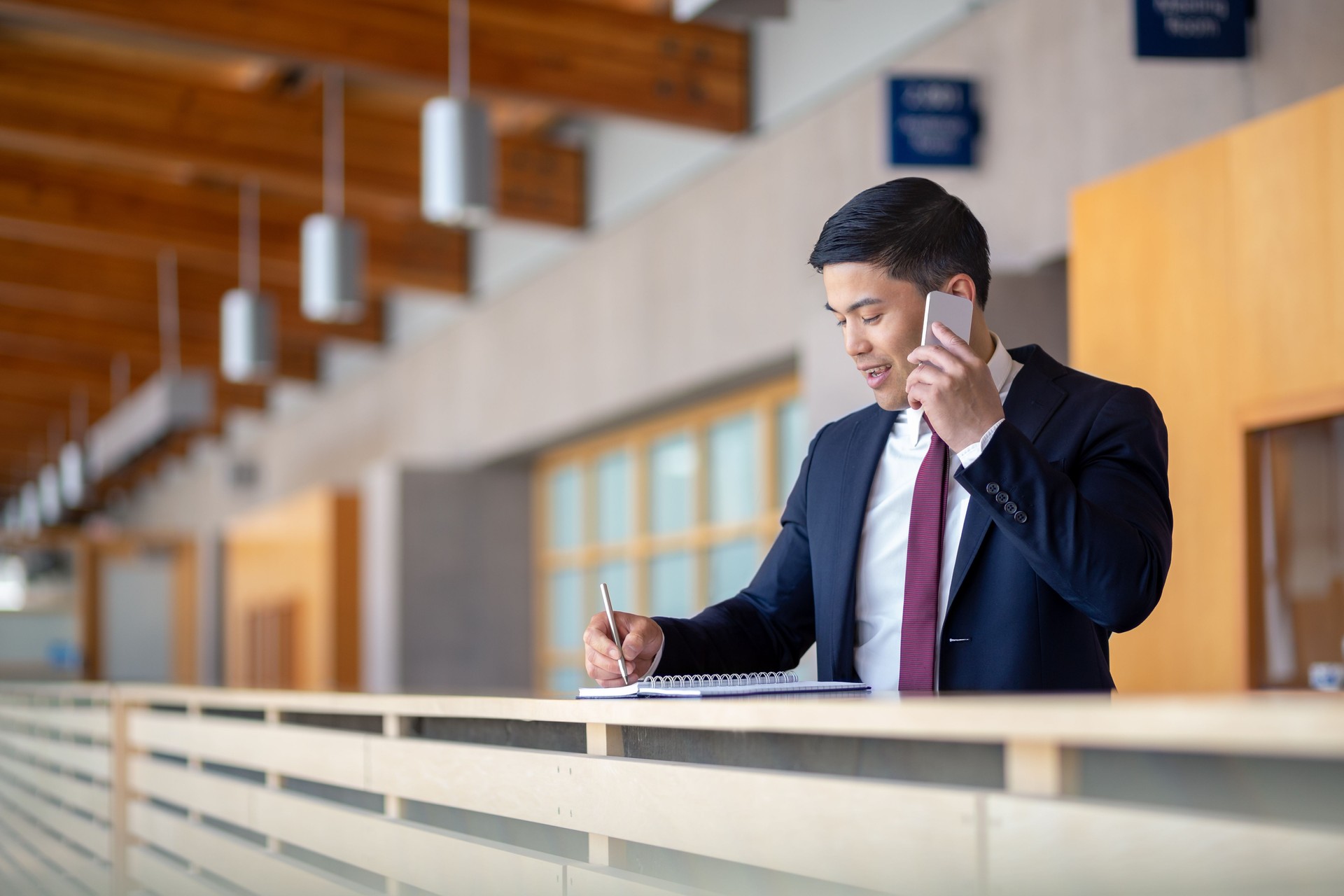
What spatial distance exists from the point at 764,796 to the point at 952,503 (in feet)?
2.10

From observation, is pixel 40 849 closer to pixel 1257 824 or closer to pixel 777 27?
pixel 777 27

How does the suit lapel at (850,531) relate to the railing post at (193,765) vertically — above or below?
above

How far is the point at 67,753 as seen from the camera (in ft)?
15.6

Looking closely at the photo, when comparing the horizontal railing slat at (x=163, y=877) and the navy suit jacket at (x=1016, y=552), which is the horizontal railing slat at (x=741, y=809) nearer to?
the navy suit jacket at (x=1016, y=552)

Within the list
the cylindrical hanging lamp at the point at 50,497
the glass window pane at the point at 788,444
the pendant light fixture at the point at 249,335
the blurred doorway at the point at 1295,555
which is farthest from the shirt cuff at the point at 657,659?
the cylindrical hanging lamp at the point at 50,497

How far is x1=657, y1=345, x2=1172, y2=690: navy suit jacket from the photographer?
172 cm

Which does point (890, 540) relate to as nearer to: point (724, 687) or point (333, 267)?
point (724, 687)

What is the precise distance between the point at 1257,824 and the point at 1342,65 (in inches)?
124

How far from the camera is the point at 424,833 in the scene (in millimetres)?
2203

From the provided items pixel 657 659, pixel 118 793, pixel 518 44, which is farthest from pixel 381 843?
pixel 518 44

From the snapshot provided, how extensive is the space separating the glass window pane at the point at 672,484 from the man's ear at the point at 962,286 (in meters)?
5.38

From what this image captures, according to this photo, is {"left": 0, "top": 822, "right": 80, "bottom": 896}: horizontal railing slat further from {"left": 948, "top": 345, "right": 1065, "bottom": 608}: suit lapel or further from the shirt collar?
{"left": 948, "top": 345, "right": 1065, "bottom": 608}: suit lapel

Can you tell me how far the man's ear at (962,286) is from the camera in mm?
2027

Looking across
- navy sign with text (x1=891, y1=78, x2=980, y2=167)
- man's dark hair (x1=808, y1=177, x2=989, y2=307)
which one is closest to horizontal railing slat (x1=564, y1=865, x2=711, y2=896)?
man's dark hair (x1=808, y1=177, x2=989, y2=307)
